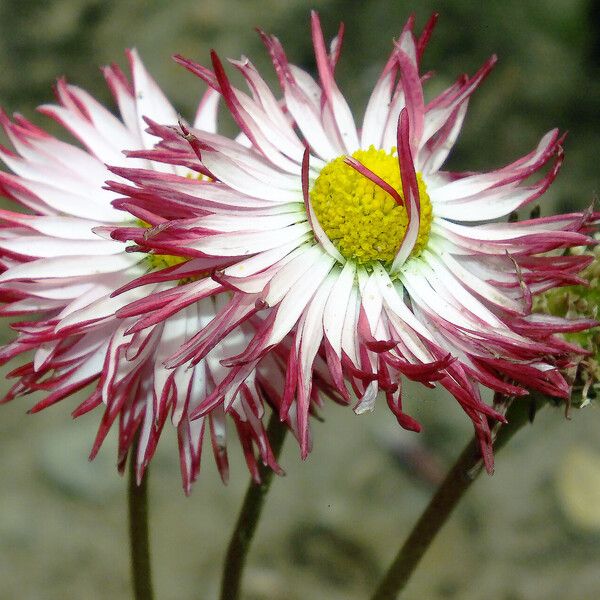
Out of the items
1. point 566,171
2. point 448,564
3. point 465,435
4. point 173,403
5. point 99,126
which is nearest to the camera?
point 173,403

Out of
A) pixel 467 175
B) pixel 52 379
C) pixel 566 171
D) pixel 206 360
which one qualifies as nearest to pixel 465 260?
pixel 467 175

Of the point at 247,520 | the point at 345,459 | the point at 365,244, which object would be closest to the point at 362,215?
the point at 365,244

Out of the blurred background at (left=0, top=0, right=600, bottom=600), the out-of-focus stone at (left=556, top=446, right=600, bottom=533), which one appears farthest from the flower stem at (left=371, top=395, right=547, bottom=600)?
the out-of-focus stone at (left=556, top=446, right=600, bottom=533)

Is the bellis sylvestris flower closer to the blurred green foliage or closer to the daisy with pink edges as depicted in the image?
the daisy with pink edges

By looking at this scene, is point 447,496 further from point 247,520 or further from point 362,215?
point 362,215

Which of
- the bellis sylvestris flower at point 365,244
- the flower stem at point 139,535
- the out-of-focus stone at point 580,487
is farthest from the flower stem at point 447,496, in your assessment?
the out-of-focus stone at point 580,487

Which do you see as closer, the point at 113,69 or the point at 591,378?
the point at 591,378

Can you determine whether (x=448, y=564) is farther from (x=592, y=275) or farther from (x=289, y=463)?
(x=592, y=275)
